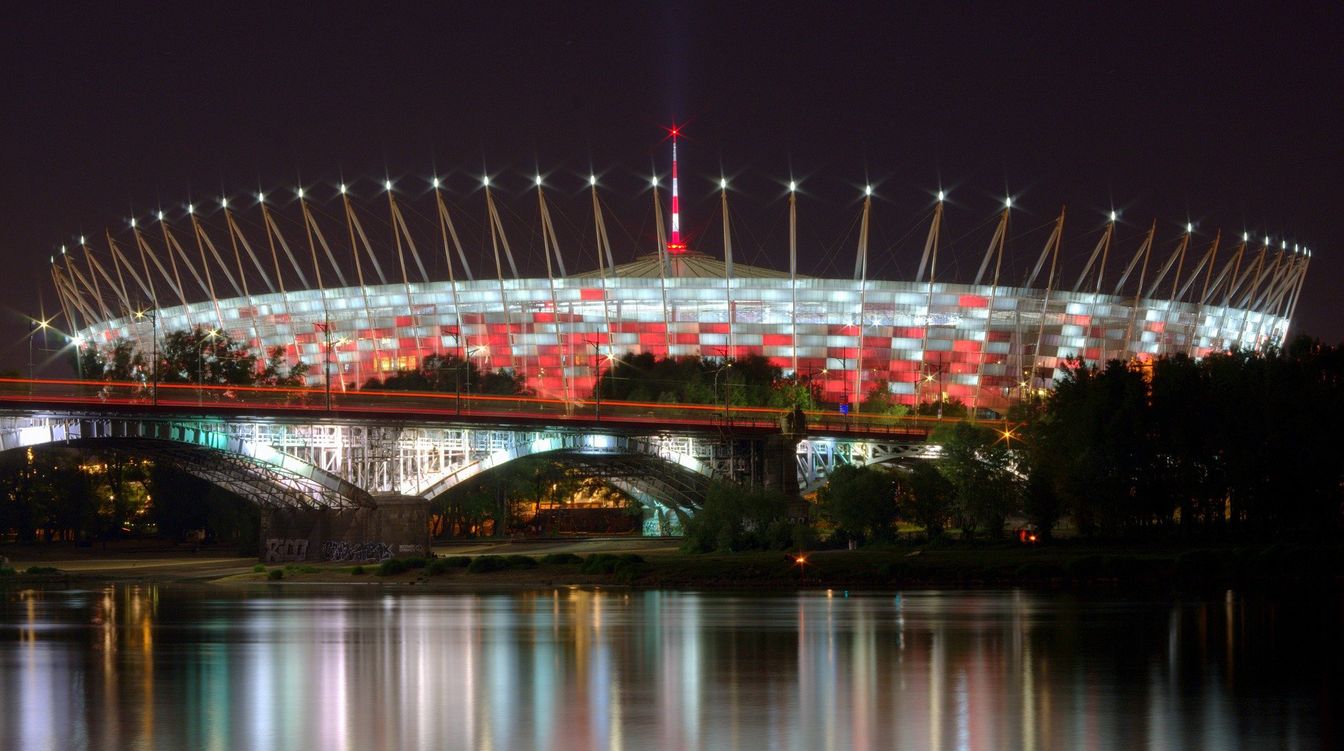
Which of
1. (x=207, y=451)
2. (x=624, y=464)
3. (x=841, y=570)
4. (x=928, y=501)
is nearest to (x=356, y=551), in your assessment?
(x=207, y=451)

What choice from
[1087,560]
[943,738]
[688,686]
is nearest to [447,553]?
[1087,560]

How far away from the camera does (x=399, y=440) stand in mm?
104125


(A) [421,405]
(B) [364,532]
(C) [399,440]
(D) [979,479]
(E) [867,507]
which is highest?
(A) [421,405]

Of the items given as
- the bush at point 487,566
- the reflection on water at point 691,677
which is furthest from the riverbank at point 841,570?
the reflection on water at point 691,677

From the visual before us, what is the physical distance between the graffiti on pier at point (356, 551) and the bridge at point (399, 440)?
0.48 m

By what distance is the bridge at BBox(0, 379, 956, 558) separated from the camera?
297ft

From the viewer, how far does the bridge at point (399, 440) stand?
9044cm

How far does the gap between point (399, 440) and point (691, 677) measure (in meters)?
68.7

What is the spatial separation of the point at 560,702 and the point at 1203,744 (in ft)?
40.1

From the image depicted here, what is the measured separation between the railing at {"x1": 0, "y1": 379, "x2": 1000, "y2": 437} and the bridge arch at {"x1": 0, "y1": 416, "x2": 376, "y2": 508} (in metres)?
1.32

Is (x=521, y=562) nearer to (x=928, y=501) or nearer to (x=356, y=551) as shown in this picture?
(x=356, y=551)

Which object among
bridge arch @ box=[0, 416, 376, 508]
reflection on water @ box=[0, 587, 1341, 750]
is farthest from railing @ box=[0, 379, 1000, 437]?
reflection on water @ box=[0, 587, 1341, 750]

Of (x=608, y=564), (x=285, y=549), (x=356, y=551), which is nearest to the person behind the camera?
(x=608, y=564)

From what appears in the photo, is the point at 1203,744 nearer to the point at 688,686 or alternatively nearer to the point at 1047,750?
the point at 1047,750
